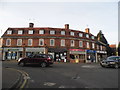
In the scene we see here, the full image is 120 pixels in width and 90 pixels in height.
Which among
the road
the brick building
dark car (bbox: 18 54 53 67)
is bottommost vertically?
the road

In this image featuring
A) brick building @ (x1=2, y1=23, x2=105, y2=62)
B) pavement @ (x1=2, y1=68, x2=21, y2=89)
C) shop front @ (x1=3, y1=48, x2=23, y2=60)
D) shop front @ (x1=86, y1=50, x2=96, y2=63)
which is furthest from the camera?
shop front @ (x1=86, y1=50, x2=96, y2=63)

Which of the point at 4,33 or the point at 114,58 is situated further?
the point at 4,33

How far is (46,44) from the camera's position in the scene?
2991cm

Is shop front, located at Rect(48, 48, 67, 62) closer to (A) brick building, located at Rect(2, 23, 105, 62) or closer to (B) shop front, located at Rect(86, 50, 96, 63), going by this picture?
(A) brick building, located at Rect(2, 23, 105, 62)

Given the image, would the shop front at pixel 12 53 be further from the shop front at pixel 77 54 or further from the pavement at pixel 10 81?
the pavement at pixel 10 81

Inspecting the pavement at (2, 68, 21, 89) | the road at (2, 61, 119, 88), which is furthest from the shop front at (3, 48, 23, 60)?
the pavement at (2, 68, 21, 89)

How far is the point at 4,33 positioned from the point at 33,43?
9064 mm

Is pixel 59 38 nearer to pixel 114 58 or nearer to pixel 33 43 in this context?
pixel 33 43

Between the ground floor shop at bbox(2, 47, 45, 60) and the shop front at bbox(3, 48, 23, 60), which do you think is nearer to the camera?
the ground floor shop at bbox(2, 47, 45, 60)

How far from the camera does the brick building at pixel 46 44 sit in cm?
→ 2981

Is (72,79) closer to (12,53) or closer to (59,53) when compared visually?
(59,53)

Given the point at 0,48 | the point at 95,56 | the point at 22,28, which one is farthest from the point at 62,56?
the point at 0,48

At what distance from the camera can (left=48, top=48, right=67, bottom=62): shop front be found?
29.5 m

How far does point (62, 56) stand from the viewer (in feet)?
97.8
